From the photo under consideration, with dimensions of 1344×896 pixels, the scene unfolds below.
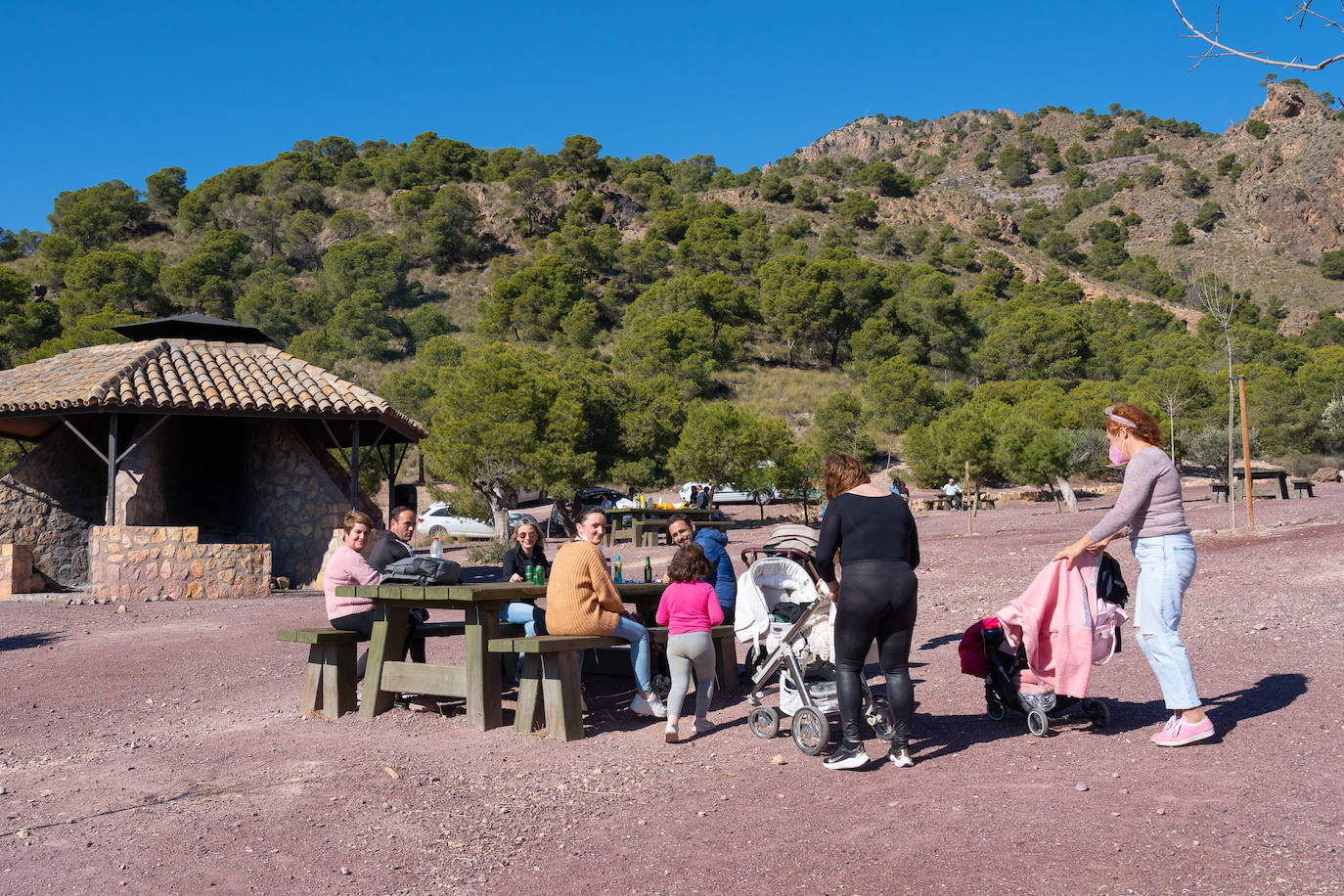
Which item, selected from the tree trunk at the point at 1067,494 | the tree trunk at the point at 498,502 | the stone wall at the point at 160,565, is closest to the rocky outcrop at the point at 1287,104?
the tree trunk at the point at 1067,494

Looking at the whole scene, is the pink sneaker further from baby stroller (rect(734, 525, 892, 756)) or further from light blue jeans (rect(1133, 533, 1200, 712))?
baby stroller (rect(734, 525, 892, 756))

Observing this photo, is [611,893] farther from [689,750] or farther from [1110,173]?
[1110,173]

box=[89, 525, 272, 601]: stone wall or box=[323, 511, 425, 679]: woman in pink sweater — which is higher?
box=[323, 511, 425, 679]: woman in pink sweater

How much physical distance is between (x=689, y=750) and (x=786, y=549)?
1445 mm

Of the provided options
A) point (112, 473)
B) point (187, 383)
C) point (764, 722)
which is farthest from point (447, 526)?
point (764, 722)

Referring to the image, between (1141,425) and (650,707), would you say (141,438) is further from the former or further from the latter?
(1141,425)

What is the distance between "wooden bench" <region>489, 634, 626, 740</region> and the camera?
5137 mm

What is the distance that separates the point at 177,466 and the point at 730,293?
44.3 m

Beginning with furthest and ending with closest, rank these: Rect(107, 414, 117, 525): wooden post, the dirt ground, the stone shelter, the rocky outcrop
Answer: the rocky outcrop, Rect(107, 414, 117, 525): wooden post, the stone shelter, the dirt ground

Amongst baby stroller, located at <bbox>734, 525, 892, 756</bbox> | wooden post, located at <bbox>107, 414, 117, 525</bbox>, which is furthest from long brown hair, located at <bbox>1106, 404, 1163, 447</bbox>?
wooden post, located at <bbox>107, 414, 117, 525</bbox>

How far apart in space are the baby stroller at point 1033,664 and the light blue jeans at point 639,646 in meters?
1.82

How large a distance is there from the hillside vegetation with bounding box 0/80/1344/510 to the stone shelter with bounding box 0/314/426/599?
6.02 meters

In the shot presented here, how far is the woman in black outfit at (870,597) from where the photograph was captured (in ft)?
13.5

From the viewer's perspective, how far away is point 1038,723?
4688 millimetres
